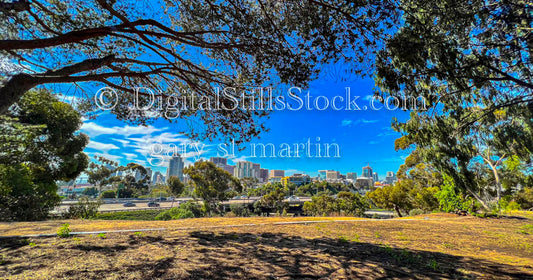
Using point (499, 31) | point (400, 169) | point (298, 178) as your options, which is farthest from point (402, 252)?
point (298, 178)

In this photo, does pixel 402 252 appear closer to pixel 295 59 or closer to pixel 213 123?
pixel 295 59

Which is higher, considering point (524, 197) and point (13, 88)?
point (13, 88)

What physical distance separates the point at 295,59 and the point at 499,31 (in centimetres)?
448

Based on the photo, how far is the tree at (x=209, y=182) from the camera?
2270 cm

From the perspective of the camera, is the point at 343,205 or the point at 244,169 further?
the point at 244,169

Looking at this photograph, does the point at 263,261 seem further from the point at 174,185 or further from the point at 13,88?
the point at 174,185

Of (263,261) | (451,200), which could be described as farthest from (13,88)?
(451,200)

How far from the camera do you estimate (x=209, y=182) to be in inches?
922

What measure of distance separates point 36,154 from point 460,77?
15.3 metres

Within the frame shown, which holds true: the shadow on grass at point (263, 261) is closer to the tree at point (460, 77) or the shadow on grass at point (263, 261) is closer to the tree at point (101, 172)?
→ the tree at point (460, 77)

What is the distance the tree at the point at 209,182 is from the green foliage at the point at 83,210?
11.6 metres

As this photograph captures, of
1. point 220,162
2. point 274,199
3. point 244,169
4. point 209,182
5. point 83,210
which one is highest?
point 220,162

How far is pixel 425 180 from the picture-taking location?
1499 cm

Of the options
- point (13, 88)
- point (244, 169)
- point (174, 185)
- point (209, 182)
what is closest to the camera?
point (13, 88)
